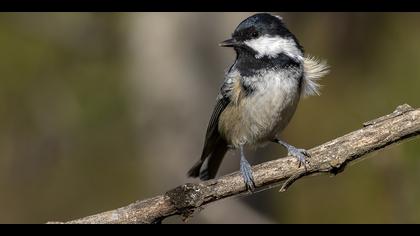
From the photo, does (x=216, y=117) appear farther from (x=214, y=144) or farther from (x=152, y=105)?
(x=152, y=105)

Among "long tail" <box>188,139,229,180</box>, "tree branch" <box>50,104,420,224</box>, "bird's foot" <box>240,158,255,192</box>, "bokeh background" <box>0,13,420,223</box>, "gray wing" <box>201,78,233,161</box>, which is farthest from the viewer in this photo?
"bokeh background" <box>0,13,420,223</box>

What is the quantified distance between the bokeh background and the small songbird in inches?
75.6

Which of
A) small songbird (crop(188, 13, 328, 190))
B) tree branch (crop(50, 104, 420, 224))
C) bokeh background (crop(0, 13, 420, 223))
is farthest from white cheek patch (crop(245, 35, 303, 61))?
bokeh background (crop(0, 13, 420, 223))

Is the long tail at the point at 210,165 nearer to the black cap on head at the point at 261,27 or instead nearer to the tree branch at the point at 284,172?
the black cap on head at the point at 261,27

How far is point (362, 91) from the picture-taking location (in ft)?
25.7

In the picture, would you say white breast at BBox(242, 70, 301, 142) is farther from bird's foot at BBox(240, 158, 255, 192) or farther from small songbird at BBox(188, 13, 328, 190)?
bird's foot at BBox(240, 158, 255, 192)

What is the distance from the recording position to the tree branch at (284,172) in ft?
12.0

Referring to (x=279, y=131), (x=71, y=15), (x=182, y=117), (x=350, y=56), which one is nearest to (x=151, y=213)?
(x=279, y=131)

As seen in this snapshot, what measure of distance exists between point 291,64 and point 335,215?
9.83 feet

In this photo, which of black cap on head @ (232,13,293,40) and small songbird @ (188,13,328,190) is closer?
small songbird @ (188,13,328,190)

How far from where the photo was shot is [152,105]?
7.84 meters

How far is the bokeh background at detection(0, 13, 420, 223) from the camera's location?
23.5ft

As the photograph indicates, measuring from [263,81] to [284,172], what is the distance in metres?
0.89

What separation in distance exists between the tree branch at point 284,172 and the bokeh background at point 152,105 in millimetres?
2752
